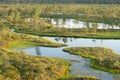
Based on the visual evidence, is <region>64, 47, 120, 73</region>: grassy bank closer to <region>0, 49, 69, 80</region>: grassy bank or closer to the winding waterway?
the winding waterway

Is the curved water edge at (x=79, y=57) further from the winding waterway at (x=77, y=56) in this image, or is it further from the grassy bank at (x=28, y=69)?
the grassy bank at (x=28, y=69)

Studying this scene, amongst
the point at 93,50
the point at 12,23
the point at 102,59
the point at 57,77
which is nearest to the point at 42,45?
the point at 93,50

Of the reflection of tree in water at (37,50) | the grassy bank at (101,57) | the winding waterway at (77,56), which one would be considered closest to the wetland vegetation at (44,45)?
the grassy bank at (101,57)

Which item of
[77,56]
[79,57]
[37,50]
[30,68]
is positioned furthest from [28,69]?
[37,50]

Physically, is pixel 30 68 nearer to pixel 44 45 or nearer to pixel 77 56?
pixel 77 56

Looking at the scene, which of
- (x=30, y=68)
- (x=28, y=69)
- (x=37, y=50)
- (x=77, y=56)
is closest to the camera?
(x=28, y=69)

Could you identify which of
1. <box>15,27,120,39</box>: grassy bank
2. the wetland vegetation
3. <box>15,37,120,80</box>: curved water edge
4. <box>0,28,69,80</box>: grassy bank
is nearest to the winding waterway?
<box>15,37,120,80</box>: curved water edge
